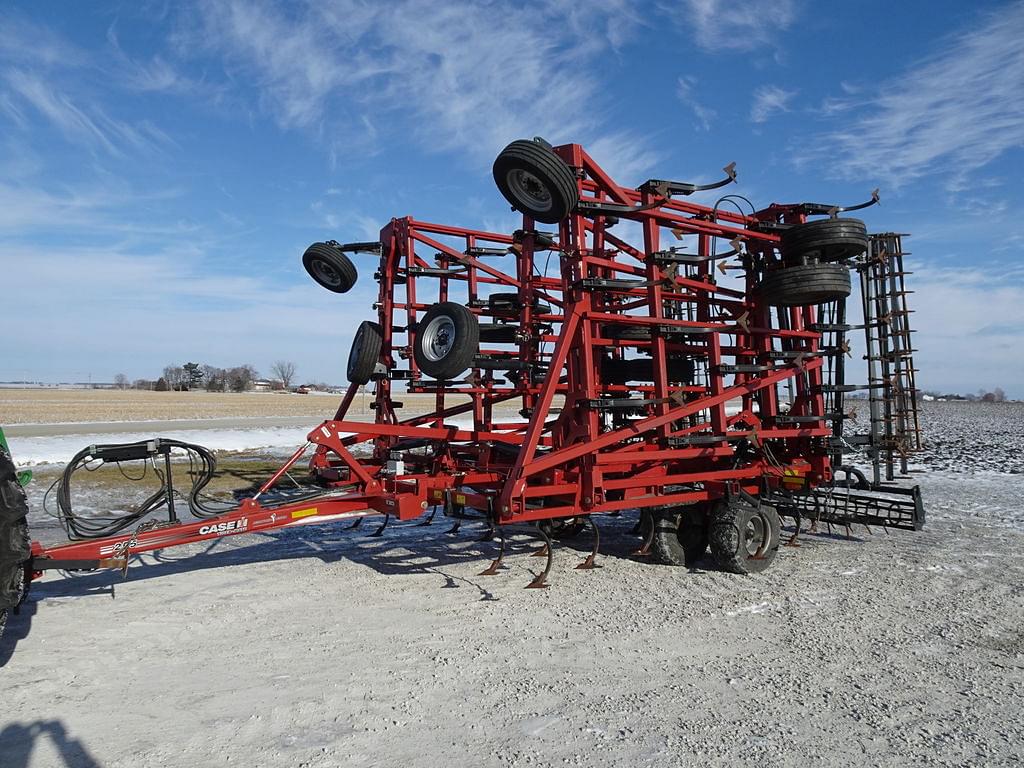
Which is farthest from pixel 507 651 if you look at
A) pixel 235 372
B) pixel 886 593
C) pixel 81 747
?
pixel 235 372

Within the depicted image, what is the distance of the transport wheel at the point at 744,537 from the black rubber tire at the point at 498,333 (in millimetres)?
3416

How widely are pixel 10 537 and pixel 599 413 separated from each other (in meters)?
5.24

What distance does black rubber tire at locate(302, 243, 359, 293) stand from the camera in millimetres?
9883

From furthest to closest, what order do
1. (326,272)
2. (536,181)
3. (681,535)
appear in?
(326,272), (681,535), (536,181)

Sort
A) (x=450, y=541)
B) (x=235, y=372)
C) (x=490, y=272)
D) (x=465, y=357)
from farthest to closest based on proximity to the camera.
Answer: (x=235, y=372)
(x=490, y=272)
(x=450, y=541)
(x=465, y=357)

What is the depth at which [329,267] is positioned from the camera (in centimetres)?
1004

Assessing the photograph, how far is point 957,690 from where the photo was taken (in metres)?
4.02

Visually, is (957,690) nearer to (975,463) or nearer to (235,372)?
(975,463)

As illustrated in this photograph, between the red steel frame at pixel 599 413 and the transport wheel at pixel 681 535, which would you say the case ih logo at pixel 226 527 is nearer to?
the red steel frame at pixel 599 413

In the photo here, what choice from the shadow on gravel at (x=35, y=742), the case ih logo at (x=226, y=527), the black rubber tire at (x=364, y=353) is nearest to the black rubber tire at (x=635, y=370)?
the black rubber tire at (x=364, y=353)

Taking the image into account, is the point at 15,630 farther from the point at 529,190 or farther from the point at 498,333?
the point at 498,333

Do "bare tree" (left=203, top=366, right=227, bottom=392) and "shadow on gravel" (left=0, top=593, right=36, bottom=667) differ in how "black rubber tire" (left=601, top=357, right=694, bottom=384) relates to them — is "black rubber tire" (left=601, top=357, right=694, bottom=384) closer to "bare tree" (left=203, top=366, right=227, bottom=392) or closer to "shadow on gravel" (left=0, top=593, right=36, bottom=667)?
"shadow on gravel" (left=0, top=593, right=36, bottom=667)

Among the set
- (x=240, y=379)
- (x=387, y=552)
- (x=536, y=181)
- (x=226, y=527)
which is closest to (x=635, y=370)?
(x=536, y=181)

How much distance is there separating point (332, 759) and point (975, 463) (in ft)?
56.3
